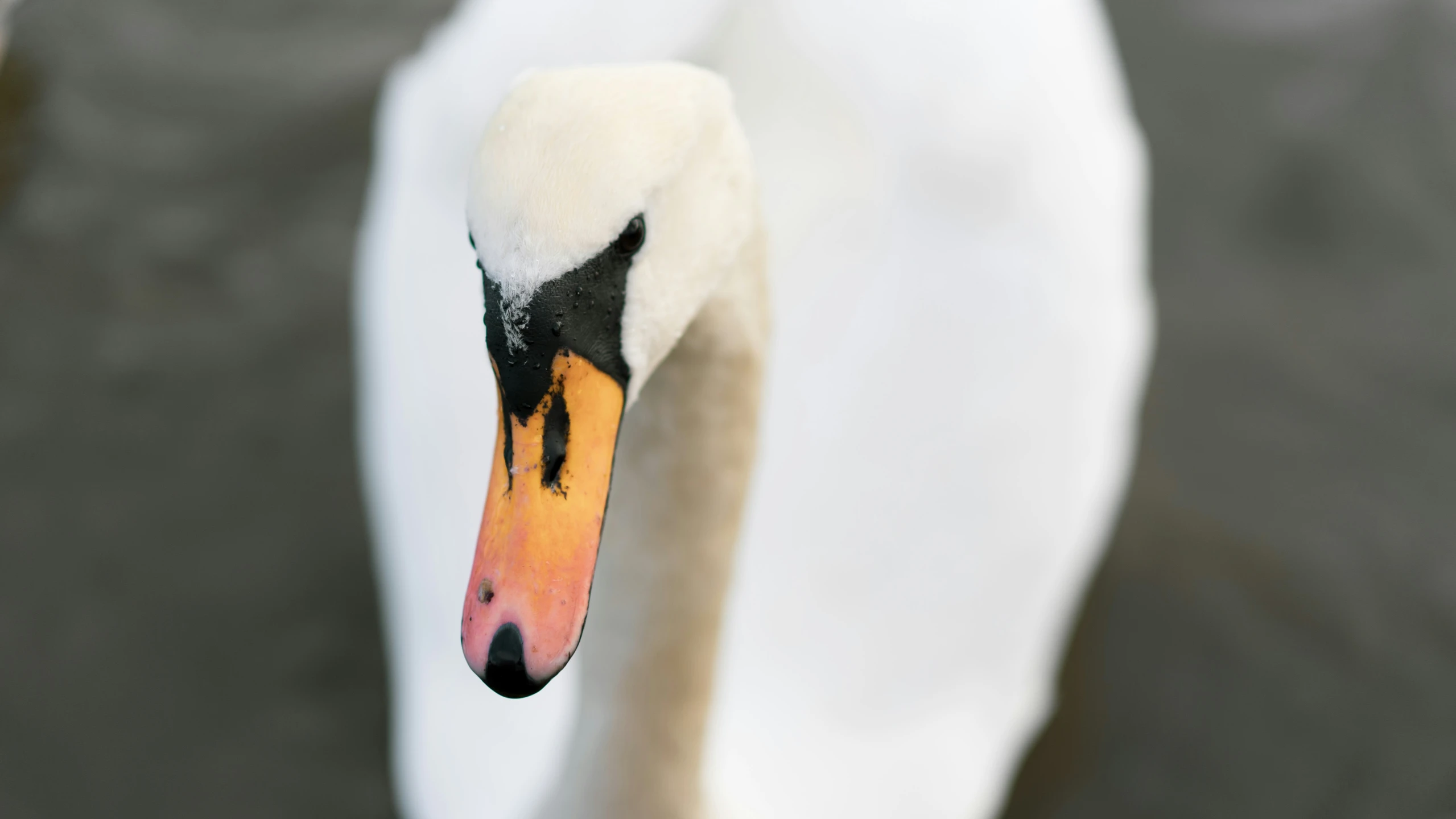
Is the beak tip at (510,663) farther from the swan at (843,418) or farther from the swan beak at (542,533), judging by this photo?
the swan at (843,418)

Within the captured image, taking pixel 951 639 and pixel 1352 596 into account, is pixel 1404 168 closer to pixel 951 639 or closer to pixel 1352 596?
pixel 1352 596

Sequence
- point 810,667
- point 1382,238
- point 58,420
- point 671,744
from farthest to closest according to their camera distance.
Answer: point 1382,238 < point 58,420 < point 810,667 < point 671,744

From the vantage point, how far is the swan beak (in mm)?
1262

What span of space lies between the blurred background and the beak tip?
1610 millimetres

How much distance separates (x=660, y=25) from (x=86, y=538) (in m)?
1.78

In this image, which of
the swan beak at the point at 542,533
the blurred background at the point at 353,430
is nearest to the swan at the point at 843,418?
the blurred background at the point at 353,430

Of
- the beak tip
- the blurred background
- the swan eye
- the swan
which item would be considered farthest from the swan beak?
the blurred background

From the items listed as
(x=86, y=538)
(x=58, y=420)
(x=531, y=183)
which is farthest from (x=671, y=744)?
(x=58, y=420)

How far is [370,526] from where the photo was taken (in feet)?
10.5

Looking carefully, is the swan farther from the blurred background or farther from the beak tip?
the beak tip

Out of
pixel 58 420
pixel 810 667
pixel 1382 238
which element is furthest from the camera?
pixel 1382 238

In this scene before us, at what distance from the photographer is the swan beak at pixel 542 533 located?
4.14ft

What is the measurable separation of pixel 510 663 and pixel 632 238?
42 centimetres

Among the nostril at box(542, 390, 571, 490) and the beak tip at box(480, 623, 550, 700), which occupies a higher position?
the nostril at box(542, 390, 571, 490)
